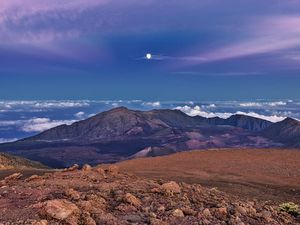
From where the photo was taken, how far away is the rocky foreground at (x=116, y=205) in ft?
37.7

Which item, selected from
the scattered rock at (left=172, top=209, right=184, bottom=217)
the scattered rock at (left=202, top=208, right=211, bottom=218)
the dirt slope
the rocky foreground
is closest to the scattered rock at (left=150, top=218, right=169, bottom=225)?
the rocky foreground

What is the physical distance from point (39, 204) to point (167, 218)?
3.09 meters

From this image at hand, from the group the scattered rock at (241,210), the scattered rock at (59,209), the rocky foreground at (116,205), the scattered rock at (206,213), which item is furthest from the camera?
the scattered rock at (241,210)

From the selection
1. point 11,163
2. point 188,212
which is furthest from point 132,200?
point 11,163

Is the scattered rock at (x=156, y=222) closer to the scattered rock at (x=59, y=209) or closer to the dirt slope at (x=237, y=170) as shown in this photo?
the scattered rock at (x=59, y=209)

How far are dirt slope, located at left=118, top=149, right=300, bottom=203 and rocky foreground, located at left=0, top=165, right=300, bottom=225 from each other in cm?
846

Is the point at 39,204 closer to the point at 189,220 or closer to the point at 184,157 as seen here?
the point at 189,220

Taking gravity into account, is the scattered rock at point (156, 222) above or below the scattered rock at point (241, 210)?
above

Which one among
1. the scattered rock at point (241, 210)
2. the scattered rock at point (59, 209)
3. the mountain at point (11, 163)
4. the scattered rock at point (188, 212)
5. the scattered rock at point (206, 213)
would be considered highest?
the scattered rock at point (59, 209)

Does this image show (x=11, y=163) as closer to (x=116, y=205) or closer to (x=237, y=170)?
(x=237, y=170)

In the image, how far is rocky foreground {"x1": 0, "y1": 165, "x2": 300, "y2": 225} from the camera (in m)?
11.5

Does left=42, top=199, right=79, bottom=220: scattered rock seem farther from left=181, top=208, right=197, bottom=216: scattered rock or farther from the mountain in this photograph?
the mountain

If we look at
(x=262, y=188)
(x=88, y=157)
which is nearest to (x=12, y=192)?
(x=262, y=188)

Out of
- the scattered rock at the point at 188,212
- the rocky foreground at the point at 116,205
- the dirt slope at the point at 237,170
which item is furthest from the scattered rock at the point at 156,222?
the dirt slope at the point at 237,170
